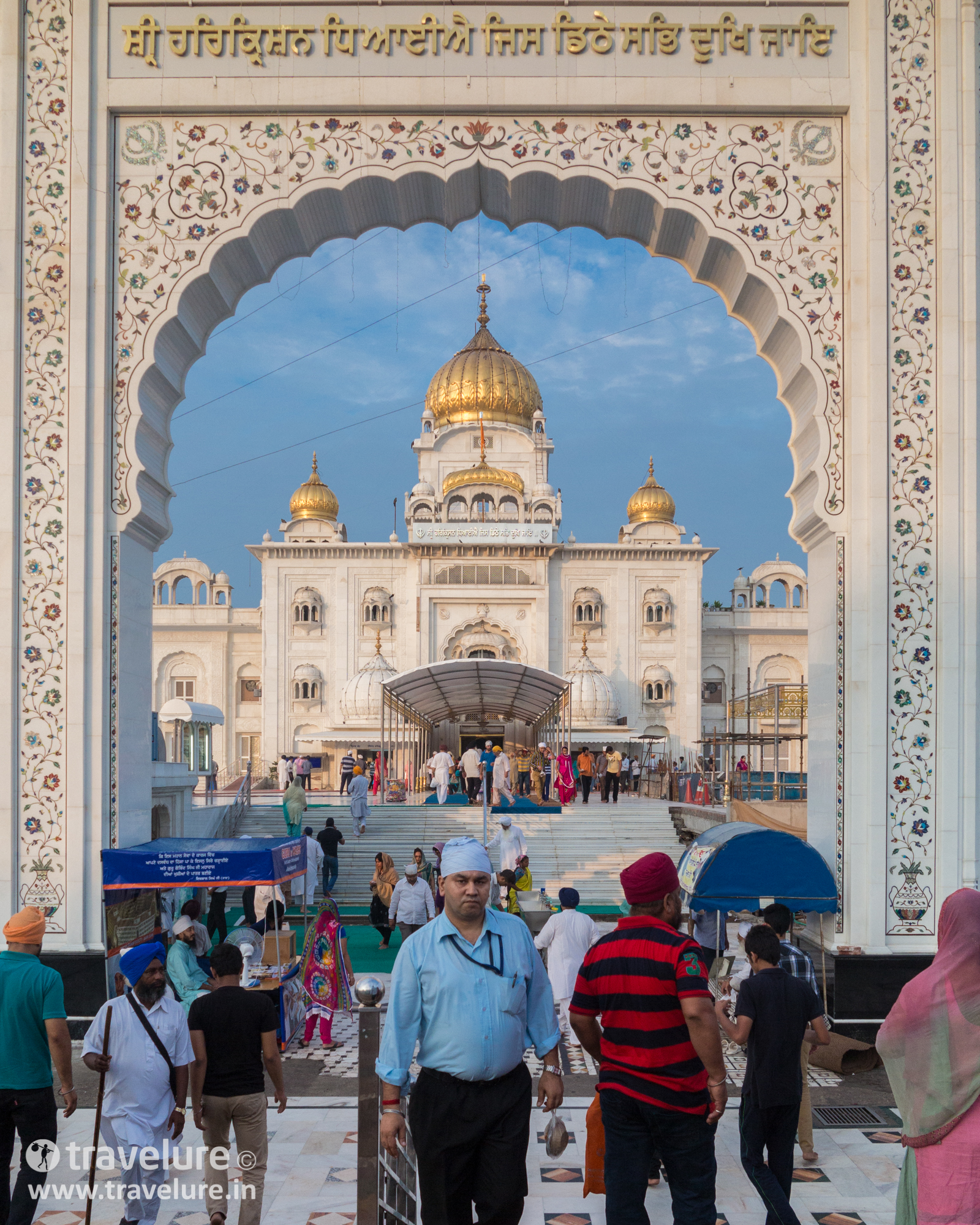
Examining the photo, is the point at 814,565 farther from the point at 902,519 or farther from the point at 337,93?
the point at 337,93

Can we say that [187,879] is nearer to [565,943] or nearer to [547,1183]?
[565,943]

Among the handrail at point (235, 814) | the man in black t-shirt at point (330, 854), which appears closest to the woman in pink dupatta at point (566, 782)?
the handrail at point (235, 814)

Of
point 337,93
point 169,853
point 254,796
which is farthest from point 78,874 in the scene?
point 254,796

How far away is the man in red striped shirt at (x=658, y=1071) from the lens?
3.08 meters

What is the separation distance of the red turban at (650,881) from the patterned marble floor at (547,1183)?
174 centimetres

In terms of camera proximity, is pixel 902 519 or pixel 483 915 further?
pixel 902 519

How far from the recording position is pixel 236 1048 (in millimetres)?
3881

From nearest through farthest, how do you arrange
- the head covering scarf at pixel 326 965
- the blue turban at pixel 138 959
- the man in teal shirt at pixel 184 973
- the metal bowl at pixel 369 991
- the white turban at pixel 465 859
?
the white turban at pixel 465 859 → the metal bowl at pixel 369 991 → the blue turban at pixel 138 959 → the man in teal shirt at pixel 184 973 → the head covering scarf at pixel 326 965

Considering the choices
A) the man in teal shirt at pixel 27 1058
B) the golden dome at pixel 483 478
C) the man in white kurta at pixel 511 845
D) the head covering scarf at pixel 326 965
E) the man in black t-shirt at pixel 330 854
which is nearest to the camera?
the man in teal shirt at pixel 27 1058

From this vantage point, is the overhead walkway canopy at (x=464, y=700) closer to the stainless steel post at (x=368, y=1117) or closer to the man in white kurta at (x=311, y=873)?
the man in white kurta at (x=311, y=873)

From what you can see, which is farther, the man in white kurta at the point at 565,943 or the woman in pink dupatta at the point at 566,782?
the woman in pink dupatta at the point at 566,782

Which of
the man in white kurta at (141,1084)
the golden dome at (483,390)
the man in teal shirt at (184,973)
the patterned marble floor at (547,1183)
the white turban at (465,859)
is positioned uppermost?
the golden dome at (483,390)

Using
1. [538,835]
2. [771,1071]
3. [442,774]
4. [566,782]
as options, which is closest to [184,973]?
[771,1071]

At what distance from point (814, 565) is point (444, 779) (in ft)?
39.1
